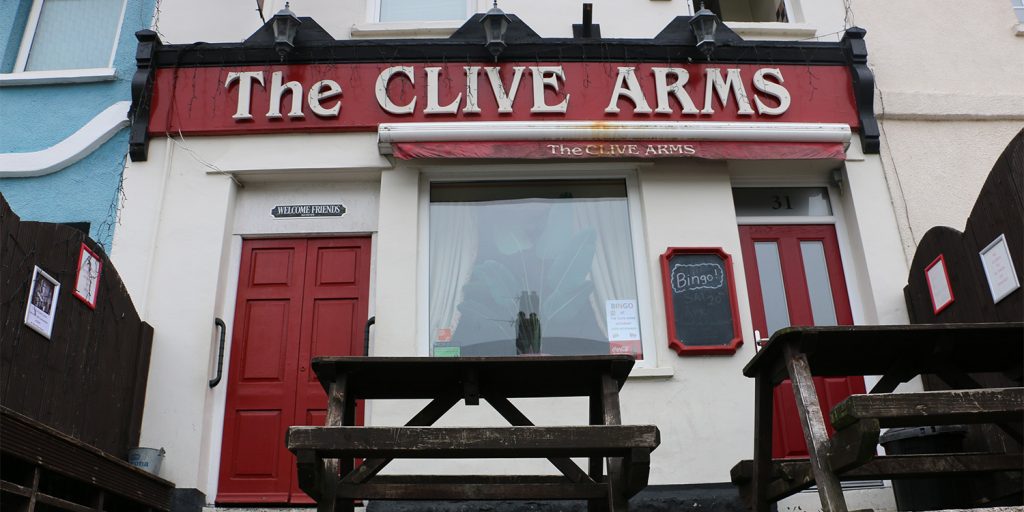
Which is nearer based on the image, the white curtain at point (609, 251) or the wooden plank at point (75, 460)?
the wooden plank at point (75, 460)

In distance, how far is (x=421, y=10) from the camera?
8.24 m

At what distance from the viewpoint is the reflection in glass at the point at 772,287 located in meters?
7.10

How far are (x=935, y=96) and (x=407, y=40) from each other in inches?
178

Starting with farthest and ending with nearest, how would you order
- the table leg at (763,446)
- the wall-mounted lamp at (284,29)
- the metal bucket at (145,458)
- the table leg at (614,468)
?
the wall-mounted lamp at (284,29) < the metal bucket at (145,458) < the table leg at (763,446) < the table leg at (614,468)

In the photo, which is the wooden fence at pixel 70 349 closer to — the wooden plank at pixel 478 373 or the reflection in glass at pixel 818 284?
the wooden plank at pixel 478 373

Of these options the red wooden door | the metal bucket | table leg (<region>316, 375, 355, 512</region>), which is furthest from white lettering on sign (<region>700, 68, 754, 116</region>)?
the metal bucket

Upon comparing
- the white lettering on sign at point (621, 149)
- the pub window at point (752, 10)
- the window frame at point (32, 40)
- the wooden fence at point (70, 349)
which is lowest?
the wooden fence at point (70, 349)

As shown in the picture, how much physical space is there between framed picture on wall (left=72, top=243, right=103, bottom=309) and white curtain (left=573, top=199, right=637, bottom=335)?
3564 millimetres

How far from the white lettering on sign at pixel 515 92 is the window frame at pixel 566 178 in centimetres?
49

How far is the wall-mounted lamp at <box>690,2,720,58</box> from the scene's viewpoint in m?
7.35

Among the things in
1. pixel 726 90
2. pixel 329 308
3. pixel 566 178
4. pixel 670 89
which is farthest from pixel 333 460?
pixel 726 90

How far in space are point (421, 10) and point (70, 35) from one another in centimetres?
319

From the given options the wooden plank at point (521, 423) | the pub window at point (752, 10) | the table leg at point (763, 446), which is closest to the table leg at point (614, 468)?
the wooden plank at point (521, 423)

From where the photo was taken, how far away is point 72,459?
4793 millimetres
